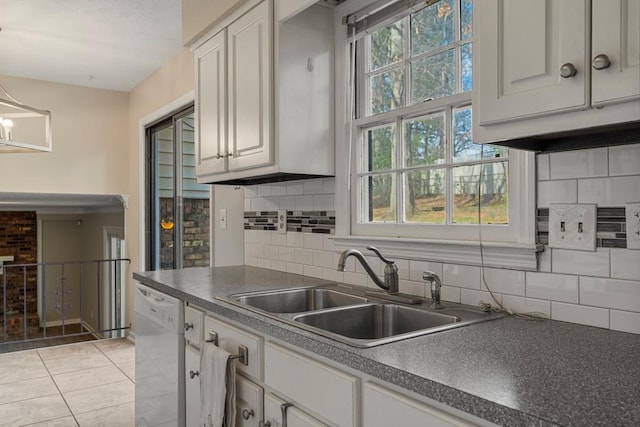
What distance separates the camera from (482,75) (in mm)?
1230

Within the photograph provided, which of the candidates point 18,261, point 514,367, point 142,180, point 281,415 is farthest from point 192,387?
point 18,261

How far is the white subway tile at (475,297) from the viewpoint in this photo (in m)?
1.58

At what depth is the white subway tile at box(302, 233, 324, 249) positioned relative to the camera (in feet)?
7.80

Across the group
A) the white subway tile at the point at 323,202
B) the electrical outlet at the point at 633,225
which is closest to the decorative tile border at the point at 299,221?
the white subway tile at the point at 323,202

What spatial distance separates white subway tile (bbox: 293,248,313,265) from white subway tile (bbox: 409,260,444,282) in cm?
69

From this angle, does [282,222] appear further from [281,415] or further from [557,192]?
[557,192]

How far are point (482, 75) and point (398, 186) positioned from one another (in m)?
0.86

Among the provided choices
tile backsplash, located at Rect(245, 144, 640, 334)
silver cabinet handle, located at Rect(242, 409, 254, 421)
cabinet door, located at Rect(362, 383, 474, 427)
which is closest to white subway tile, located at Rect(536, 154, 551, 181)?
tile backsplash, located at Rect(245, 144, 640, 334)

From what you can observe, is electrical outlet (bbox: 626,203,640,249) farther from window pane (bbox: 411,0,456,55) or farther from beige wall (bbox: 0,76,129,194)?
beige wall (bbox: 0,76,129,194)

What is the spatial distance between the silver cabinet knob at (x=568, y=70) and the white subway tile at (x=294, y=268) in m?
1.69

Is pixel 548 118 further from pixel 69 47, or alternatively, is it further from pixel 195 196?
pixel 69 47

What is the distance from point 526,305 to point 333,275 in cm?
97

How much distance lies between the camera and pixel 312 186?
2465mm

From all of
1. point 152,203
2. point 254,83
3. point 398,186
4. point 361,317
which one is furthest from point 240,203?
point 152,203
